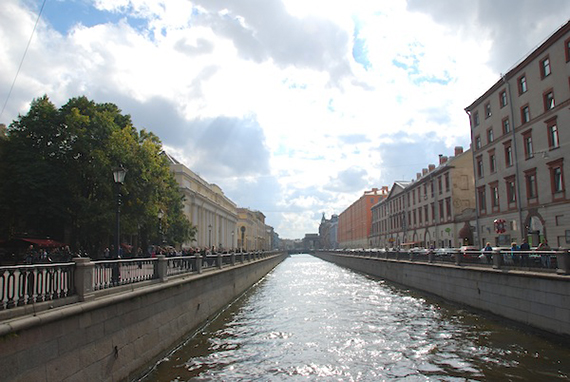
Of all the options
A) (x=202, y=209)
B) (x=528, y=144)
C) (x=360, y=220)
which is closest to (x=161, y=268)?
(x=528, y=144)

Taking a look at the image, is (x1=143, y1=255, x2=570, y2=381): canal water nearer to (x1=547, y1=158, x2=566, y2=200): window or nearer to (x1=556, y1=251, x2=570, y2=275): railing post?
(x1=556, y1=251, x2=570, y2=275): railing post

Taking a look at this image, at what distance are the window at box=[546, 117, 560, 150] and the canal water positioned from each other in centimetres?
1536

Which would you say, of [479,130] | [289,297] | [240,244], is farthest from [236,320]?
[240,244]

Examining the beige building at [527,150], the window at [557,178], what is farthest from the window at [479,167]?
the window at [557,178]

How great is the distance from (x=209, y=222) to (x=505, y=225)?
1963 inches

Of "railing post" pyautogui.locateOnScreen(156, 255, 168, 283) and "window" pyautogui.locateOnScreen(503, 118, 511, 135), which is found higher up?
"window" pyautogui.locateOnScreen(503, 118, 511, 135)

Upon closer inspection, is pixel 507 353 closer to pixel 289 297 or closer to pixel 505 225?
pixel 289 297

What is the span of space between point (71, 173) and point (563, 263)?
29046mm

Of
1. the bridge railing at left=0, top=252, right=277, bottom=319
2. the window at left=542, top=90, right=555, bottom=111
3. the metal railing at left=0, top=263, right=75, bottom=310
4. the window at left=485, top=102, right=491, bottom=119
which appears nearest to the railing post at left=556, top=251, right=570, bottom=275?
the bridge railing at left=0, top=252, right=277, bottom=319

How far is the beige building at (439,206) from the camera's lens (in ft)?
162

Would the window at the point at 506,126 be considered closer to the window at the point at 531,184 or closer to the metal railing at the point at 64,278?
the window at the point at 531,184

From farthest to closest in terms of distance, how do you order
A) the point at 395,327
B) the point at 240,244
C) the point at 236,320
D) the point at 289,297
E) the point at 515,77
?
the point at 240,244 < the point at 515,77 < the point at 289,297 < the point at 236,320 < the point at 395,327

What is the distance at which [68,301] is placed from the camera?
27.4 ft

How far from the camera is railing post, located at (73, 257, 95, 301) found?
8.77 metres
